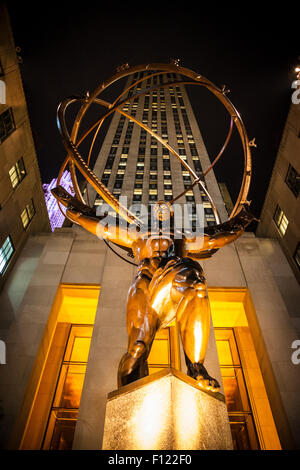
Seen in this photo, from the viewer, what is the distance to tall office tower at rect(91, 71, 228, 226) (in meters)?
23.1

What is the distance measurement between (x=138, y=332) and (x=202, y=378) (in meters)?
1.08

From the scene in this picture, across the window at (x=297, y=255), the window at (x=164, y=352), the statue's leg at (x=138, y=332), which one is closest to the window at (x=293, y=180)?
the window at (x=297, y=255)

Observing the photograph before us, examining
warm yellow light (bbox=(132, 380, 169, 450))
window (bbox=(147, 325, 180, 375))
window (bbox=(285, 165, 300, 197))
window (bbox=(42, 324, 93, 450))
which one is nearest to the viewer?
warm yellow light (bbox=(132, 380, 169, 450))

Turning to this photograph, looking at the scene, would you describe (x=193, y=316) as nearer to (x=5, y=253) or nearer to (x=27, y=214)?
(x=5, y=253)

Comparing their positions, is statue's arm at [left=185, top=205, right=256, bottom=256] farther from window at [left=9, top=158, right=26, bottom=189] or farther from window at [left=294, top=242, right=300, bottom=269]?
window at [left=9, top=158, right=26, bottom=189]

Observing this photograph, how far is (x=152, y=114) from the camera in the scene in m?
35.2

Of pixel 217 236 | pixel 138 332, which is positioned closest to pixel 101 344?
pixel 138 332

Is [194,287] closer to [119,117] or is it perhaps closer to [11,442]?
[11,442]

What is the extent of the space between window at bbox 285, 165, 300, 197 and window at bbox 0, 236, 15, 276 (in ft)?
34.6

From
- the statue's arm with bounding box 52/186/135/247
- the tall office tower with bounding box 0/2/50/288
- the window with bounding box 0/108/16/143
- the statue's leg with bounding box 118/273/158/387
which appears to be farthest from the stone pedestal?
the window with bounding box 0/108/16/143

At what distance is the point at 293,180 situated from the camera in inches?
404

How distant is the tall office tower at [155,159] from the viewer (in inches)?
909
